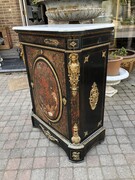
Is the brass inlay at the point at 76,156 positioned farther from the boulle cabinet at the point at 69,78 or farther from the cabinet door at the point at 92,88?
the cabinet door at the point at 92,88

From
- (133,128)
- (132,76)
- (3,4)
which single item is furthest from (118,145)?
(3,4)

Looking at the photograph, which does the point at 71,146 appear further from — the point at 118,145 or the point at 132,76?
the point at 132,76

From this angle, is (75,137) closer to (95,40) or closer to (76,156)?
(76,156)

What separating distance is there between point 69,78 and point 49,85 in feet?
1.15

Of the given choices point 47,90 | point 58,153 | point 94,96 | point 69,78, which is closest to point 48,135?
point 58,153

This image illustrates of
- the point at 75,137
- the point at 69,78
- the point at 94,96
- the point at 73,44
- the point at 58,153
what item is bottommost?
the point at 58,153

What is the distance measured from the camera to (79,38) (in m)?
1.16

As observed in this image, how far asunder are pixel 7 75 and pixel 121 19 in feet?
10.3

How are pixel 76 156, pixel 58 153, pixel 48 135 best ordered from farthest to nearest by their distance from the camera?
1. pixel 48 135
2. pixel 58 153
3. pixel 76 156

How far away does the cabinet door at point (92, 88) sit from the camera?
1.36 m

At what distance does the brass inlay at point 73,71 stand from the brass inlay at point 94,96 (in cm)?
23

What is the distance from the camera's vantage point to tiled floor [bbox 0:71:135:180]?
1525 millimetres

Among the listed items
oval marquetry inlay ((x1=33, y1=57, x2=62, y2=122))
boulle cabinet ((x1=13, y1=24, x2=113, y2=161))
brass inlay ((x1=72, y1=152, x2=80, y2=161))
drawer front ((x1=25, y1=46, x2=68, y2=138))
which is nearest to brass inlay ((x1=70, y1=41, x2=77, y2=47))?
boulle cabinet ((x1=13, y1=24, x2=113, y2=161))

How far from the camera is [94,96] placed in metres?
1.55
